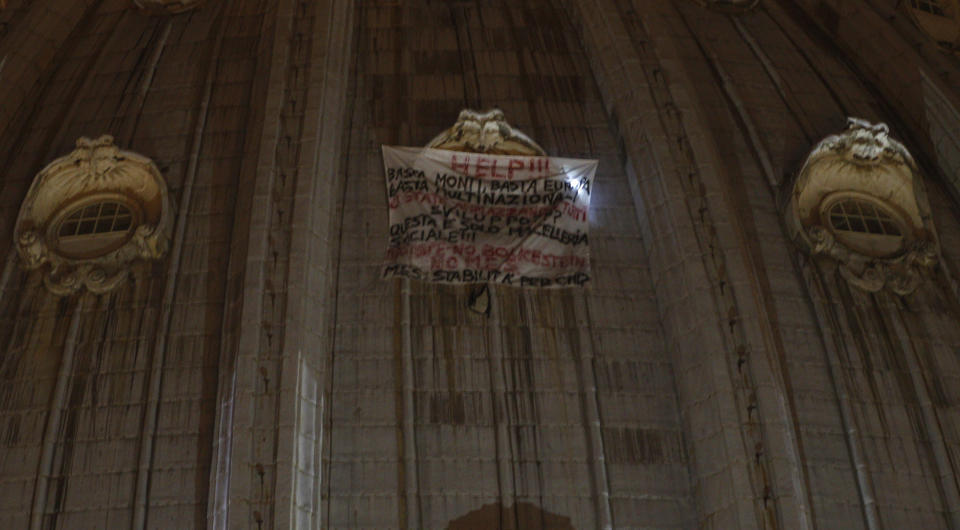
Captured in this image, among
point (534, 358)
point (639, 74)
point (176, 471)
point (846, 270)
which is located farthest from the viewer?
point (639, 74)

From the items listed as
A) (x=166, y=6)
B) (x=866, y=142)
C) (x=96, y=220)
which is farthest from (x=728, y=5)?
(x=96, y=220)

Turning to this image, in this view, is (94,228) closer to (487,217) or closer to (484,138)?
(487,217)

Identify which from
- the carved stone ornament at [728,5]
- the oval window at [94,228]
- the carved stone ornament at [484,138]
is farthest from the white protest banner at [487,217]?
the carved stone ornament at [728,5]

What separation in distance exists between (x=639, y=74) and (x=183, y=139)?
9226mm

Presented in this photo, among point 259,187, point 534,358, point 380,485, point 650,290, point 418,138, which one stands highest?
point 418,138

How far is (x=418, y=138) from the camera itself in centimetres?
2561

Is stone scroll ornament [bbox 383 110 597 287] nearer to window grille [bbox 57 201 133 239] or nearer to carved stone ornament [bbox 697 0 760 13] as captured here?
window grille [bbox 57 201 133 239]

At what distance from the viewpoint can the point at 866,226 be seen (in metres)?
24.9

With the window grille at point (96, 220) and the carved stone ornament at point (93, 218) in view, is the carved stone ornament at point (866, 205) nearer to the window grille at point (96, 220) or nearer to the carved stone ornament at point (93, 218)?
the carved stone ornament at point (93, 218)

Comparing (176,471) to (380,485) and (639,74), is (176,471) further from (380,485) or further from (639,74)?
(639,74)

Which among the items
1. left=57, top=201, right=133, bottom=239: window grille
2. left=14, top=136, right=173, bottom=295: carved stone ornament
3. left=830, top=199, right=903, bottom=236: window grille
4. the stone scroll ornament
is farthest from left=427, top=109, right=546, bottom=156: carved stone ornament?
left=57, top=201, right=133, bottom=239: window grille

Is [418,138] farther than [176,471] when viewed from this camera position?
Yes

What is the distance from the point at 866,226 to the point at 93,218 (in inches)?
582

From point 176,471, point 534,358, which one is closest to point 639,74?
point 534,358
